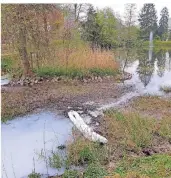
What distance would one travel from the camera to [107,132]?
5883mm

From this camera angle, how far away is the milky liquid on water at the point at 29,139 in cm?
464

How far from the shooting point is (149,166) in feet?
14.3

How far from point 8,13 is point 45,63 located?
2.40 metres

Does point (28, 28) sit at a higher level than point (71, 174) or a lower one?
higher

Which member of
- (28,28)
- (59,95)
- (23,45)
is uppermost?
(28,28)

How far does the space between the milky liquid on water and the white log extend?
16cm

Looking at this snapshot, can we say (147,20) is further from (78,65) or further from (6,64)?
(78,65)

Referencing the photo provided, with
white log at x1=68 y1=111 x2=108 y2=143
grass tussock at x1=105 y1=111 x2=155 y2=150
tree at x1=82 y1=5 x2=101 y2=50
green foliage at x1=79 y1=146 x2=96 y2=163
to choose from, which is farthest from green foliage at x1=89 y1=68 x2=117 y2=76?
tree at x1=82 y1=5 x2=101 y2=50

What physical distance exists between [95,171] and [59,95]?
4977mm

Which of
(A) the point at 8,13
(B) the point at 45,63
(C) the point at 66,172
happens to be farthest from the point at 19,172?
(B) the point at 45,63

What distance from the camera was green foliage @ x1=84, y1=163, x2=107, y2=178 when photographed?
4.14 metres

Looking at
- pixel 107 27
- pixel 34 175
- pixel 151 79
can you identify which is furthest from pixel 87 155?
pixel 107 27

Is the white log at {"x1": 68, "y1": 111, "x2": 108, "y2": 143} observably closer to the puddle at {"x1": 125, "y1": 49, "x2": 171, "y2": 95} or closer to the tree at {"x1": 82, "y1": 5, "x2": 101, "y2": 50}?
the puddle at {"x1": 125, "y1": 49, "x2": 171, "y2": 95}

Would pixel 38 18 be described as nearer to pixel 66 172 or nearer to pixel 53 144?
pixel 53 144
